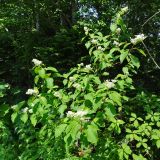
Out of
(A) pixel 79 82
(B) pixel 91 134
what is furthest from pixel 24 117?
(B) pixel 91 134

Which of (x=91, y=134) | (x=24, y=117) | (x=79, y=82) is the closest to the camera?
(x=91, y=134)

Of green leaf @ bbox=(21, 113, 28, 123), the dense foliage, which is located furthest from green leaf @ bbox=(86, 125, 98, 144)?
green leaf @ bbox=(21, 113, 28, 123)

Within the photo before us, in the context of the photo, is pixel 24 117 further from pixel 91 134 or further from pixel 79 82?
pixel 91 134

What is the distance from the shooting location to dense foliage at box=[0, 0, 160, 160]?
374cm

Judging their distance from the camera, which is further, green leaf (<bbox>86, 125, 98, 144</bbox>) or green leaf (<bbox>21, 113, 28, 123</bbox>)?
green leaf (<bbox>21, 113, 28, 123</bbox>)

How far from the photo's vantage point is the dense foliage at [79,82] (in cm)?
374

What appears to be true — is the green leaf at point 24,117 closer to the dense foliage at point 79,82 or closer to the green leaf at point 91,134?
the dense foliage at point 79,82

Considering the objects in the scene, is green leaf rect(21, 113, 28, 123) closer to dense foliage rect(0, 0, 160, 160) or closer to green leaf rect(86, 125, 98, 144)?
dense foliage rect(0, 0, 160, 160)

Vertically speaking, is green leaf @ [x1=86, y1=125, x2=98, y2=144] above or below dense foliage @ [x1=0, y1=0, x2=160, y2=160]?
below

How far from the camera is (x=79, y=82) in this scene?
408cm

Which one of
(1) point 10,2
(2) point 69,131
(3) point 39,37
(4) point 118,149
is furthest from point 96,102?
(1) point 10,2

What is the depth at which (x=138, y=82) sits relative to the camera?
372 inches

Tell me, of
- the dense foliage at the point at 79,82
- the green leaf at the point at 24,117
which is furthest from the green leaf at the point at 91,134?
the green leaf at the point at 24,117

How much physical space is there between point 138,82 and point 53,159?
5658 mm
